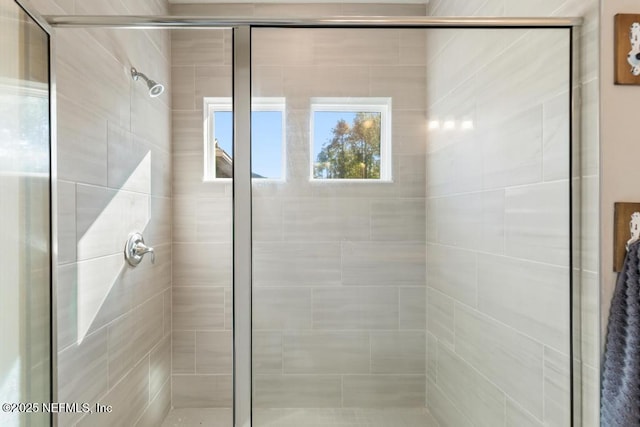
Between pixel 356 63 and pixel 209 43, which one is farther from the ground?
pixel 209 43

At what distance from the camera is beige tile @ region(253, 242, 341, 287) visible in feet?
3.87

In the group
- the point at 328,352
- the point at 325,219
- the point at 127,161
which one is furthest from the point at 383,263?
Answer: the point at 127,161

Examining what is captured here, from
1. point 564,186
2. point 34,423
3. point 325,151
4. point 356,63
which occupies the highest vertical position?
point 356,63

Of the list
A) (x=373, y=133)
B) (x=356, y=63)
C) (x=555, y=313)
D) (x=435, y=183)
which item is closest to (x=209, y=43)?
(x=356, y=63)

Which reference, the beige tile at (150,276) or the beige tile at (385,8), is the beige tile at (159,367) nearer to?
the beige tile at (150,276)

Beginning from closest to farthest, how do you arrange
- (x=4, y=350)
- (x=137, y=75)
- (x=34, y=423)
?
1. (x=4, y=350)
2. (x=34, y=423)
3. (x=137, y=75)

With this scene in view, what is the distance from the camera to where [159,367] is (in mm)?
1993

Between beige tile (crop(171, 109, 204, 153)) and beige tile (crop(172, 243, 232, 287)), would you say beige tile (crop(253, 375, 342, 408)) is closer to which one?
beige tile (crop(172, 243, 232, 287))

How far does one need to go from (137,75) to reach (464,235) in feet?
4.85

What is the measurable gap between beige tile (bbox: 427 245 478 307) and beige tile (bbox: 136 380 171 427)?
4.87ft

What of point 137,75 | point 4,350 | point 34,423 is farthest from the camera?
point 137,75

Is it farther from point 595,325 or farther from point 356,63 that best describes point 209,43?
point 595,325

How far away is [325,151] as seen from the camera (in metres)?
1.21

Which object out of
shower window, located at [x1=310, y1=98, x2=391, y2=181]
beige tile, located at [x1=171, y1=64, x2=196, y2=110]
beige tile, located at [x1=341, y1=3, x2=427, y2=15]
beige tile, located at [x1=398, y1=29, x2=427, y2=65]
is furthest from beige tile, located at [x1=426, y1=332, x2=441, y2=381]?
beige tile, located at [x1=341, y1=3, x2=427, y2=15]
